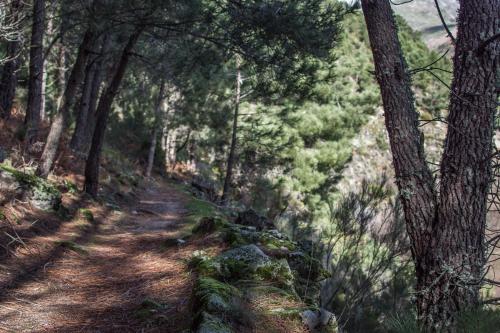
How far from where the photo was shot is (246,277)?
4125mm

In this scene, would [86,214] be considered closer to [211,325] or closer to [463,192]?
[211,325]

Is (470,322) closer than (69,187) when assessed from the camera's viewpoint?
Yes

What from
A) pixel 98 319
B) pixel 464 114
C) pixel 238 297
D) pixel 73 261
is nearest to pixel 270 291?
pixel 238 297

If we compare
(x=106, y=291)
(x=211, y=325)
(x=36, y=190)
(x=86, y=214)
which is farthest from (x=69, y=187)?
(x=211, y=325)

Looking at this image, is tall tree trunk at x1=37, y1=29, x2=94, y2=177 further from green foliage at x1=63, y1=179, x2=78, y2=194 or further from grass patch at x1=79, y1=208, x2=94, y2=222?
grass patch at x1=79, y1=208, x2=94, y2=222

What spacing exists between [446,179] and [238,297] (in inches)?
69.1

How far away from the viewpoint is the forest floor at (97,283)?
3.43 metres

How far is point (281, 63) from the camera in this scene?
8391 mm

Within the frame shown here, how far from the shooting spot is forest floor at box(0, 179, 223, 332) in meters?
3.43

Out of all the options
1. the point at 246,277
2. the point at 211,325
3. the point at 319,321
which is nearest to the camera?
the point at 211,325

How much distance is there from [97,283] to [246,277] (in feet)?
5.34

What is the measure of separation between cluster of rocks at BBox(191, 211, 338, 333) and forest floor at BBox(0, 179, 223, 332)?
9.1 inches

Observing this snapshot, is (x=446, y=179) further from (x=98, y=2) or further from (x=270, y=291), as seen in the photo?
(x=98, y=2)

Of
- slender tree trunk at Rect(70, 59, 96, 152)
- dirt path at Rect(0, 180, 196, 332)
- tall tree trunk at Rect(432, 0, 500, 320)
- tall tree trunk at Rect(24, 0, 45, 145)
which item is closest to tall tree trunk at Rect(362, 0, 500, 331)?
tall tree trunk at Rect(432, 0, 500, 320)
